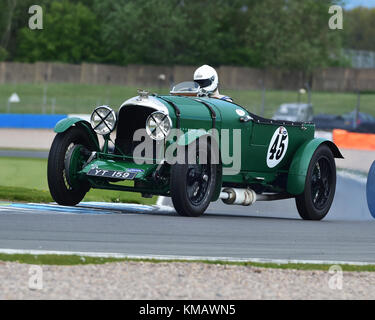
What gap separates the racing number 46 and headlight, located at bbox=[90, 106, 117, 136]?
2.12 metres

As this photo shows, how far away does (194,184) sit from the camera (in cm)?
1106

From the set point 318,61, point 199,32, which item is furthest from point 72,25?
point 318,61

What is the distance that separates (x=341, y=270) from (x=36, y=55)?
6934 centimetres

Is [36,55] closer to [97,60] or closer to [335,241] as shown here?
[97,60]

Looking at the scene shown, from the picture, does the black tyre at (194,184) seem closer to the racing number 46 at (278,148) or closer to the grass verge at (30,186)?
the racing number 46 at (278,148)

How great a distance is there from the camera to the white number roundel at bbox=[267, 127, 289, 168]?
1238cm

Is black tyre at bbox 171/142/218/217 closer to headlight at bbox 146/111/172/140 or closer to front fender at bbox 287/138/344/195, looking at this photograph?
headlight at bbox 146/111/172/140

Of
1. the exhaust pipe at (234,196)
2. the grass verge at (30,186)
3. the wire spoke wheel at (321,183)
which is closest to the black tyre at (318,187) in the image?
the wire spoke wheel at (321,183)

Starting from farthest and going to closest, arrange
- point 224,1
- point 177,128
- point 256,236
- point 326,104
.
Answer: point 224,1 < point 326,104 < point 177,128 < point 256,236

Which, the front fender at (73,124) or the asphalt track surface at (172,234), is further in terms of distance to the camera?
the front fender at (73,124)

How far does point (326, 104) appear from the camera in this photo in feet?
201

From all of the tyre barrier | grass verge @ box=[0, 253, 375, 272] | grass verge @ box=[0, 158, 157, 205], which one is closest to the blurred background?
grass verge @ box=[0, 158, 157, 205]

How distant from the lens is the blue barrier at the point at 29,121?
41688mm

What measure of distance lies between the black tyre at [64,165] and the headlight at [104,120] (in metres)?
0.20
